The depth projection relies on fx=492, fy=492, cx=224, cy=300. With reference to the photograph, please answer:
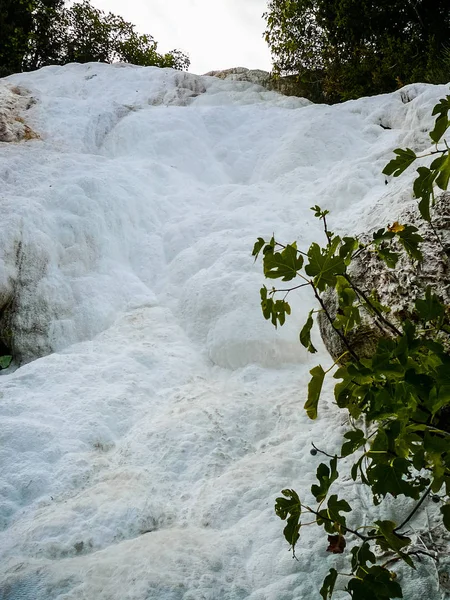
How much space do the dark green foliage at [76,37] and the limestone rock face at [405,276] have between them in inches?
405

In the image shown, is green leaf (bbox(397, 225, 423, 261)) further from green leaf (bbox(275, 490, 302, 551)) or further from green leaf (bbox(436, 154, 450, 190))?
green leaf (bbox(275, 490, 302, 551))

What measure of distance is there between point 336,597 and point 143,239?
4.01 m

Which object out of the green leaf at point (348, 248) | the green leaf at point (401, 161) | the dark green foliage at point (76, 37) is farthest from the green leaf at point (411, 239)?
the dark green foliage at point (76, 37)

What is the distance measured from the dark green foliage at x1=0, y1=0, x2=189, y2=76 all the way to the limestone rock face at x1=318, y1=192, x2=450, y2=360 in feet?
33.8

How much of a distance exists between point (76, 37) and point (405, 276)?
11570 mm

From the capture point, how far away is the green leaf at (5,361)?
366 cm

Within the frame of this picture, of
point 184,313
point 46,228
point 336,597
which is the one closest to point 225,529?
point 336,597

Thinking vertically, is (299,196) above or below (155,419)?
above

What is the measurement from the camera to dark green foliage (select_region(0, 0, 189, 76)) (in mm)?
10570

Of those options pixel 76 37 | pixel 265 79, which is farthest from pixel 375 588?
pixel 76 37

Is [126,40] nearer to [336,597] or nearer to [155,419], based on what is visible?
[155,419]

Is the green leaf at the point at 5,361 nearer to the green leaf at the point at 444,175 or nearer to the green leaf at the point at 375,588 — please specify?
the green leaf at the point at 375,588

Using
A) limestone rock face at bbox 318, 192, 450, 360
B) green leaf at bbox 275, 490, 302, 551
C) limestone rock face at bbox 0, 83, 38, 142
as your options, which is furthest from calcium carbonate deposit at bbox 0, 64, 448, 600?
green leaf at bbox 275, 490, 302, 551

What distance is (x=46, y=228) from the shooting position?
4.57m
